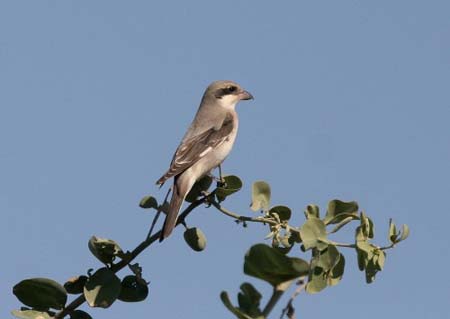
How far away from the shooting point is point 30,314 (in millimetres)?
2293

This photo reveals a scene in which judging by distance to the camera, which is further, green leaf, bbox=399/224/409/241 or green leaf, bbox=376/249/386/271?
green leaf, bbox=399/224/409/241

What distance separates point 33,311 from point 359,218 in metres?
0.99

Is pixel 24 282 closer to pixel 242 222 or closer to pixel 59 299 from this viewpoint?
pixel 59 299

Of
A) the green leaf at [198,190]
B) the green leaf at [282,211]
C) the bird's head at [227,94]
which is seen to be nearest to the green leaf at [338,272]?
the green leaf at [282,211]

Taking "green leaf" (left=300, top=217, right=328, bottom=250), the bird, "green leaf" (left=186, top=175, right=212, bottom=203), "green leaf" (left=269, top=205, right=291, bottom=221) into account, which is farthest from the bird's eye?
"green leaf" (left=300, top=217, right=328, bottom=250)

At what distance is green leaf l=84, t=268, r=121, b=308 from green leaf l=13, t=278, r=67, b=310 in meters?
0.08

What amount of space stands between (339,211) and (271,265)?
112cm

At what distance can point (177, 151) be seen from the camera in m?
6.22

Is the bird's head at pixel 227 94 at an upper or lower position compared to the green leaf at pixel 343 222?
upper

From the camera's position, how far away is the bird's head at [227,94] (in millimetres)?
7469

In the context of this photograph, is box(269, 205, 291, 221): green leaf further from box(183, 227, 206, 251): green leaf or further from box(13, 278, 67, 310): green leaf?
box(13, 278, 67, 310): green leaf

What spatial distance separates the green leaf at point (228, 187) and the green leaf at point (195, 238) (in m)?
0.27

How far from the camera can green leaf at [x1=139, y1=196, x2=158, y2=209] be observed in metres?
2.94

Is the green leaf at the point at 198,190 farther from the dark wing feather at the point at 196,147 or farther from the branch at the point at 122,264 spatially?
the branch at the point at 122,264
